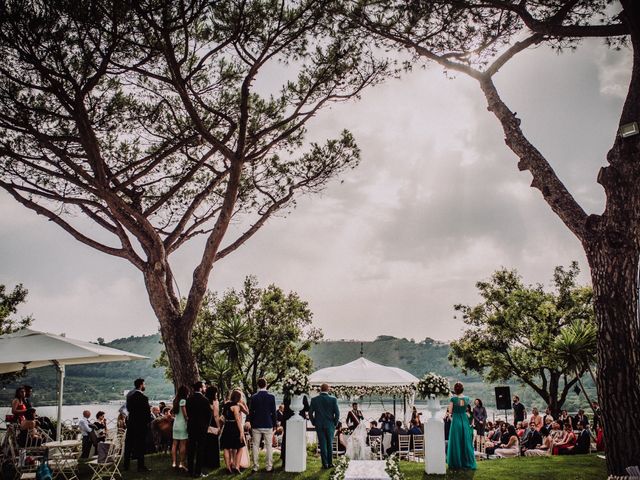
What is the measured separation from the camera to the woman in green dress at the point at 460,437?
311 inches

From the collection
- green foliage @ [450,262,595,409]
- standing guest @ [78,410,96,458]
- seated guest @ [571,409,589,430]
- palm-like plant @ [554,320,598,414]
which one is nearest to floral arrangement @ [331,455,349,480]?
standing guest @ [78,410,96,458]

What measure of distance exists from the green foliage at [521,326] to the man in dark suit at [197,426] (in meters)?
15.9

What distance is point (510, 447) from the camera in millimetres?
11344

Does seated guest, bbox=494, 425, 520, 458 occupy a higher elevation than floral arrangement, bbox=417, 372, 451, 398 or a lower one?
lower

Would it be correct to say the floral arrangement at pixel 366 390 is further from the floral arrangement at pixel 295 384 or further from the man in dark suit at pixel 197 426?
the man in dark suit at pixel 197 426

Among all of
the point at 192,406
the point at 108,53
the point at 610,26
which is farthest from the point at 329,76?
the point at 192,406

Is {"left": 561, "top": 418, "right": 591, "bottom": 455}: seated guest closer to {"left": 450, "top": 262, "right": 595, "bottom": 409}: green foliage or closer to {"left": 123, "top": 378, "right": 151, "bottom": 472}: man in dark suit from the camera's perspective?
{"left": 123, "top": 378, "right": 151, "bottom": 472}: man in dark suit

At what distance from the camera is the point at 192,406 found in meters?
7.60

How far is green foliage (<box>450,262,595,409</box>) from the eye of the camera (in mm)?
20797

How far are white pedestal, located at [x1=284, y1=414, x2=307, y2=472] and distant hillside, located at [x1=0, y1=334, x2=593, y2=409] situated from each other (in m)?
38.6

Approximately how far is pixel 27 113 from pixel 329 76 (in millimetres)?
5838

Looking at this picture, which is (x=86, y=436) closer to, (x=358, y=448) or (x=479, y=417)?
(x=358, y=448)

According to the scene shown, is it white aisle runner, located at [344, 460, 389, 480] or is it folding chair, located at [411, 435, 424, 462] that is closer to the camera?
white aisle runner, located at [344, 460, 389, 480]

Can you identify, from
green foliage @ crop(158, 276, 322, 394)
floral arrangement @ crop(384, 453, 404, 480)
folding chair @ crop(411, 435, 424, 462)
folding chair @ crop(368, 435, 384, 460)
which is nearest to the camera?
floral arrangement @ crop(384, 453, 404, 480)
